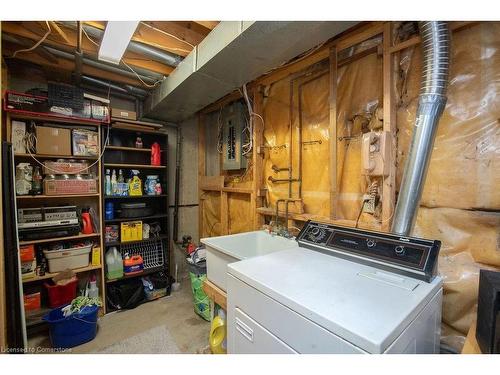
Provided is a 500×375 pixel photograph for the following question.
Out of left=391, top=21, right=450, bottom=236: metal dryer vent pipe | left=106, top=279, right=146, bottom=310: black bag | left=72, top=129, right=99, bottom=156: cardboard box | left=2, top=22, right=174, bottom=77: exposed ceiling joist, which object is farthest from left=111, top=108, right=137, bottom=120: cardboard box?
left=391, top=21, right=450, bottom=236: metal dryer vent pipe

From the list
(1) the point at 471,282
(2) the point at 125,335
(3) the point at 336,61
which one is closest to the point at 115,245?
(2) the point at 125,335

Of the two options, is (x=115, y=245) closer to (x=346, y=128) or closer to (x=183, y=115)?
(x=183, y=115)

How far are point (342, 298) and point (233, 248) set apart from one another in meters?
1.23

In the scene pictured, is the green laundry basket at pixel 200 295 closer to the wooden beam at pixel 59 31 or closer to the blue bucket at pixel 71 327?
the blue bucket at pixel 71 327

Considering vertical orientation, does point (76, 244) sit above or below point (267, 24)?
below

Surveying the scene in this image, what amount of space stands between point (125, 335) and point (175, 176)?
1913 mm

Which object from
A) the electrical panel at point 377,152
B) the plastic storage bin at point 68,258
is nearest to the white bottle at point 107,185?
the plastic storage bin at point 68,258

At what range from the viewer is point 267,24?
1240 millimetres

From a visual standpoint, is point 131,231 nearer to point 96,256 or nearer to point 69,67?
point 96,256

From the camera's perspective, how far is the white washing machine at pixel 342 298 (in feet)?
2.22

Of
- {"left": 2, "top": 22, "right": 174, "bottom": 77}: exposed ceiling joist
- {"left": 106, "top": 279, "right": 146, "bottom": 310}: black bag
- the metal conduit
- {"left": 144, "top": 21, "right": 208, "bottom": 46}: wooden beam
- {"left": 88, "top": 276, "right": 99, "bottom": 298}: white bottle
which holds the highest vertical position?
{"left": 144, "top": 21, "right": 208, "bottom": 46}: wooden beam

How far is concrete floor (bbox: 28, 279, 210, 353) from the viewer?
2006 mm

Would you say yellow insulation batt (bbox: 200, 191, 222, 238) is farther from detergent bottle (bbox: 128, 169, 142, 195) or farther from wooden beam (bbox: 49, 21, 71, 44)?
wooden beam (bbox: 49, 21, 71, 44)

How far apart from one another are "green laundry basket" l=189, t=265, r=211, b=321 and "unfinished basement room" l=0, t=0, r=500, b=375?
2 centimetres
